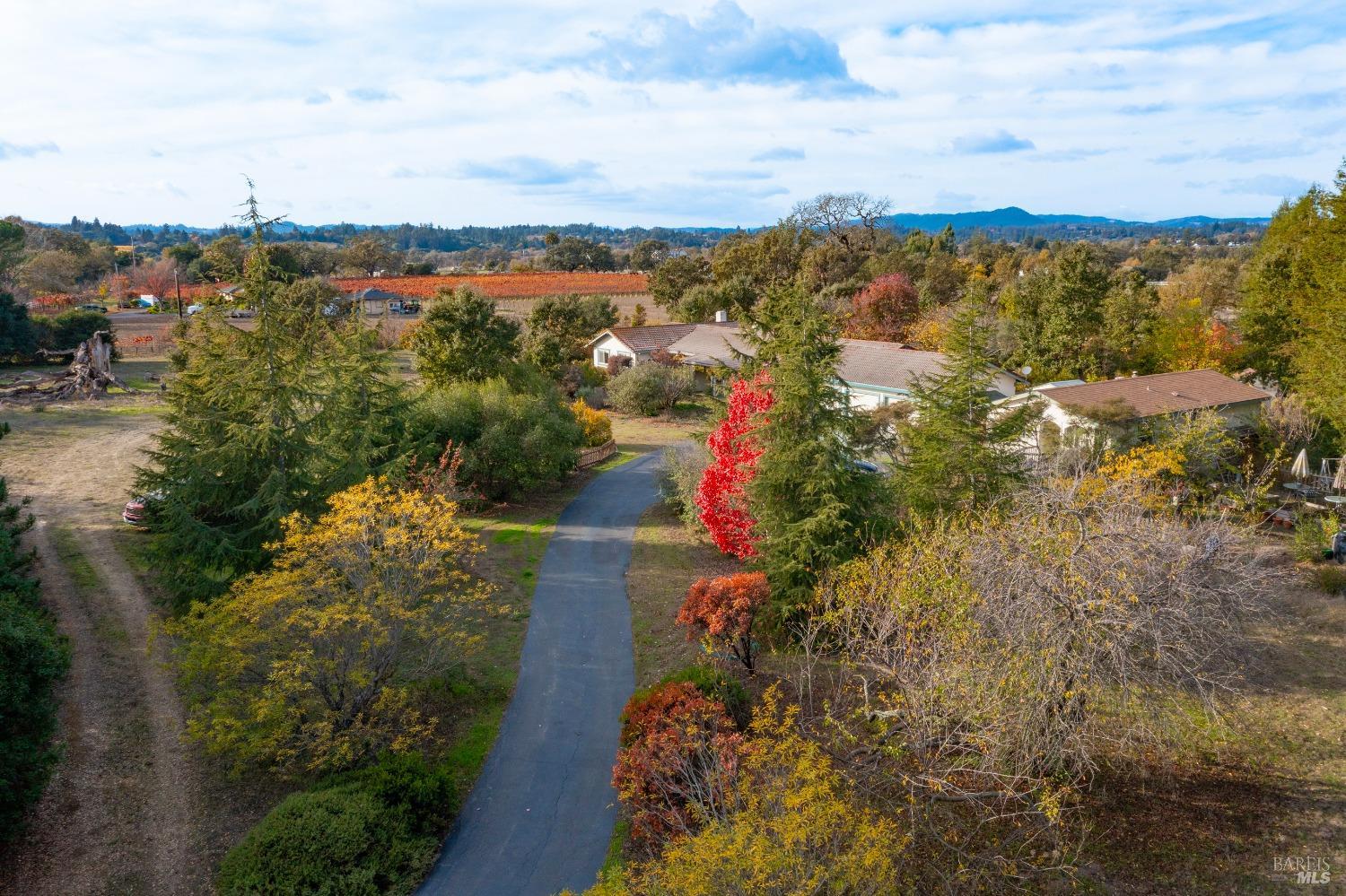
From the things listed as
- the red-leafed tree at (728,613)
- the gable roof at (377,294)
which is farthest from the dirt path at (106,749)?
the gable roof at (377,294)

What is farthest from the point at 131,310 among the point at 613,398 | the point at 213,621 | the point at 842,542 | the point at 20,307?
the point at 842,542

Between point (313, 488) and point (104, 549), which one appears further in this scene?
point (104, 549)

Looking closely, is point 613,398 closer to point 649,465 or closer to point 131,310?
point 649,465

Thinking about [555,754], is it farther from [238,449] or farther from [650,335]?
[650,335]

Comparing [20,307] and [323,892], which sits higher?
[20,307]

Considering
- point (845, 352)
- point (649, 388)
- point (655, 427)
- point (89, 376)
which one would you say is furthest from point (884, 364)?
point (89, 376)

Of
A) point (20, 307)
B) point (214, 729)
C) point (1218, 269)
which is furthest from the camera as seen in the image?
point (1218, 269)
